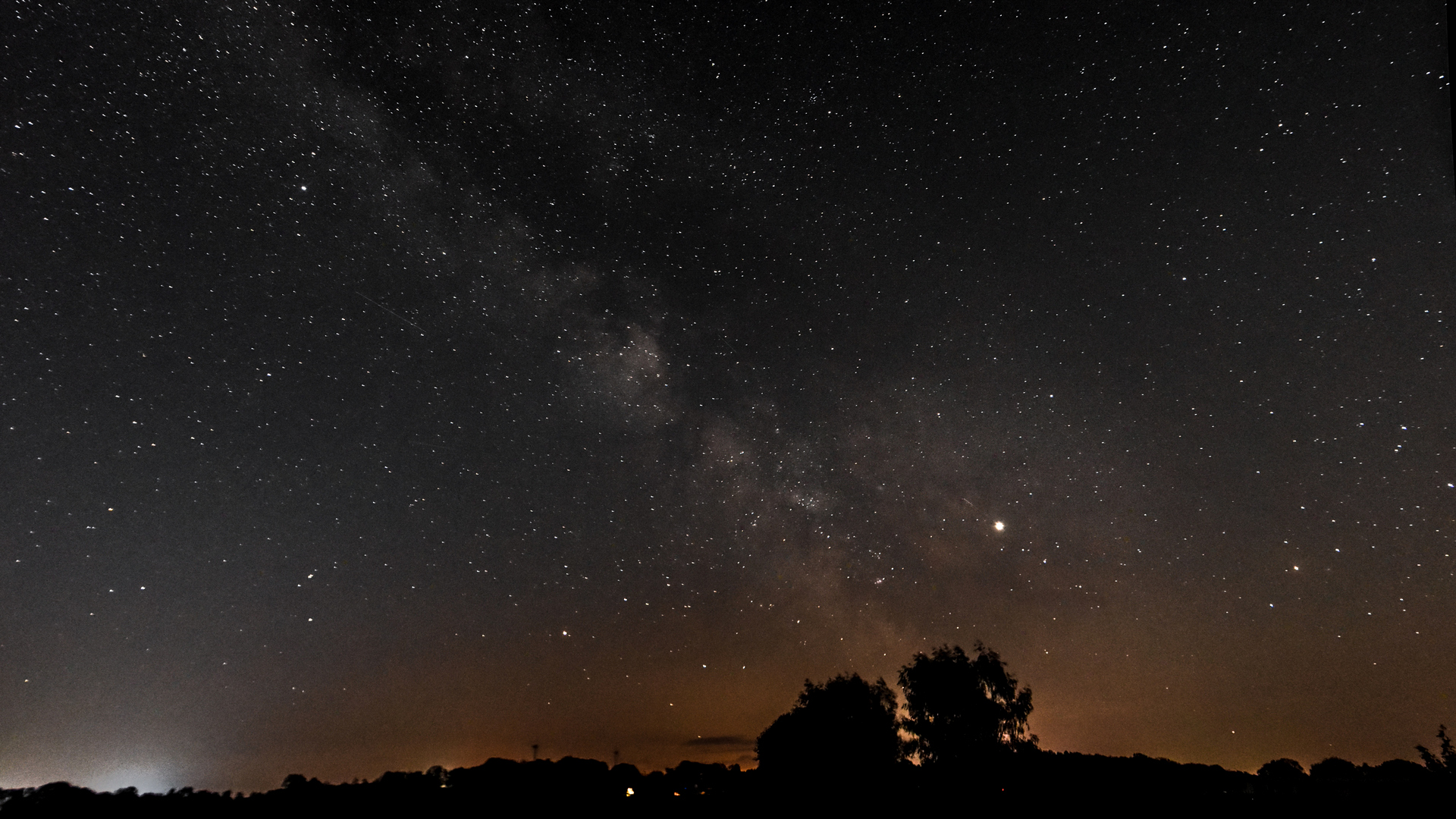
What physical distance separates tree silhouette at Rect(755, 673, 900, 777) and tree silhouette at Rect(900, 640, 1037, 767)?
1573 mm

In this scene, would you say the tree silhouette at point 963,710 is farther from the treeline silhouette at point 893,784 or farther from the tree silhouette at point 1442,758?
the tree silhouette at point 1442,758

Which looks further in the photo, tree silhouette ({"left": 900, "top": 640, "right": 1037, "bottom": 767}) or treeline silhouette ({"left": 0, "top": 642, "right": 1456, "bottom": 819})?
tree silhouette ({"left": 900, "top": 640, "right": 1037, "bottom": 767})

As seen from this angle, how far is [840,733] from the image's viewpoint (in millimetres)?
36688

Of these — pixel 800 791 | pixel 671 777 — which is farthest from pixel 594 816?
pixel 671 777

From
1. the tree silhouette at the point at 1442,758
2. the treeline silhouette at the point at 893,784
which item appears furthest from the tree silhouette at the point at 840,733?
the tree silhouette at the point at 1442,758

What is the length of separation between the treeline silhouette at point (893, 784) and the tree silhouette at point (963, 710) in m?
0.05

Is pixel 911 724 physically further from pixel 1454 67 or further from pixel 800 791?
pixel 1454 67

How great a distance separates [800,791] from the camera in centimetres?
3169

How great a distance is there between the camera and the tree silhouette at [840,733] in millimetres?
35000

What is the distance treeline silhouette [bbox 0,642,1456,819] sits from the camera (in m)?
21.1

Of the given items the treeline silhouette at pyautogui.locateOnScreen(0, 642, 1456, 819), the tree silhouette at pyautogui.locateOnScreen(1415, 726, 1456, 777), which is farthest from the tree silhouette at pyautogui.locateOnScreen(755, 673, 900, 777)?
the tree silhouette at pyautogui.locateOnScreen(1415, 726, 1456, 777)

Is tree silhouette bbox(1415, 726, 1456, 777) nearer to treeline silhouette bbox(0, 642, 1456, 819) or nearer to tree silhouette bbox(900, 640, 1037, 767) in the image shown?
treeline silhouette bbox(0, 642, 1456, 819)

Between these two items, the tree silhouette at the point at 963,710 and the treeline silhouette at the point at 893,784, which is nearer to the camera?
the treeline silhouette at the point at 893,784

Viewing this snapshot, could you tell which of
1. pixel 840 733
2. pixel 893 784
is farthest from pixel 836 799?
pixel 840 733
